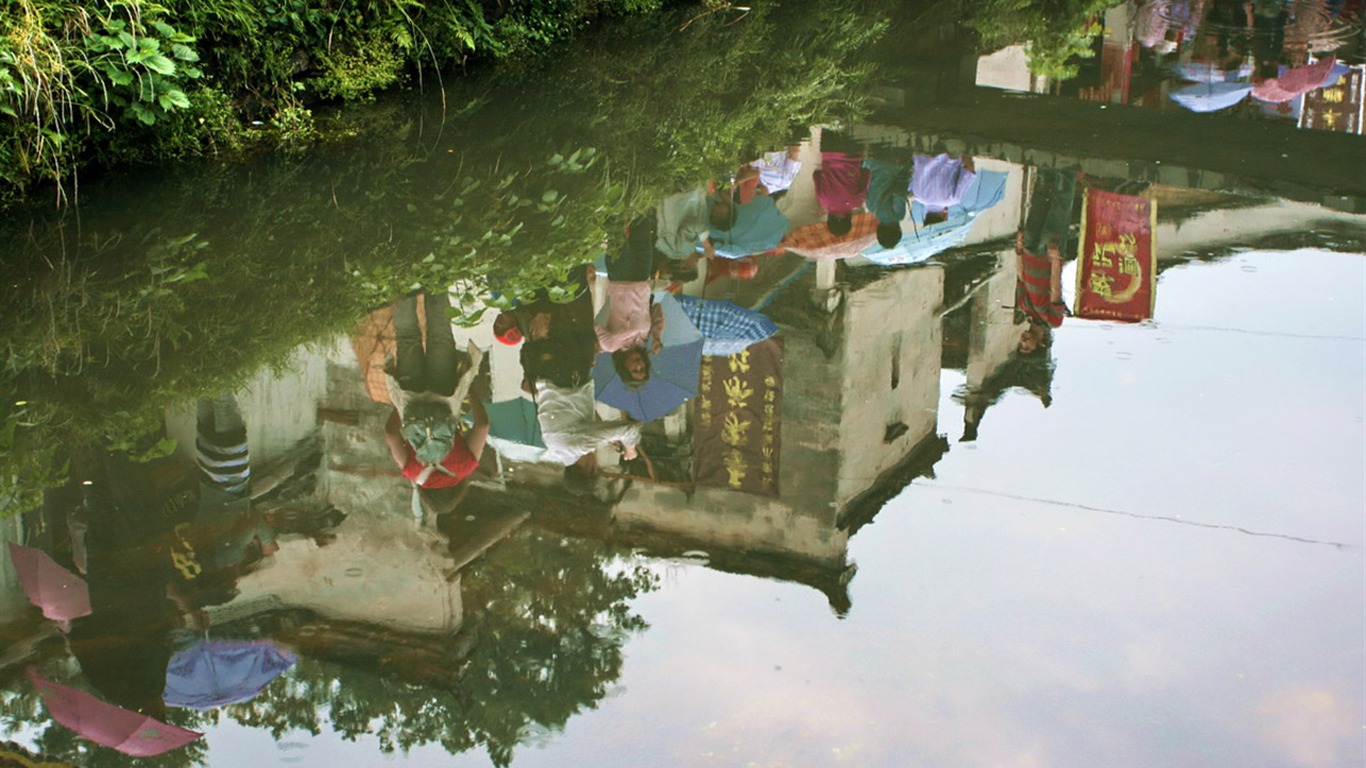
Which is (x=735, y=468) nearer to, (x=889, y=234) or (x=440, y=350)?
(x=440, y=350)

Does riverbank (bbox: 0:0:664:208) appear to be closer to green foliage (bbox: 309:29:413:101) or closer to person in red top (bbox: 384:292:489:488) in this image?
green foliage (bbox: 309:29:413:101)

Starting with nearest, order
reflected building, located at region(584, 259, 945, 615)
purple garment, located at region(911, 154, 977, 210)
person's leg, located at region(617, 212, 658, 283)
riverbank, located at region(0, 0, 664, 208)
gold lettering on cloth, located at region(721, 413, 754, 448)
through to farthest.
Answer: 1. reflected building, located at region(584, 259, 945, 615)
2. gold lettering on cloth, located at region(721, 413, 754, 448)
3. person's leg, located at region(617, 212, 658, 283)
4. riverbank, located at region(0, 0, 664, 208)
5. purple garment, located at region(911, 154, 977, 210)

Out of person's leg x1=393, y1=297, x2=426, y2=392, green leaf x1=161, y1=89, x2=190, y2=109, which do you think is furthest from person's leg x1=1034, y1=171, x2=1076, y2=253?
green leaf x1=161, y1=89, x2=190, y2=109

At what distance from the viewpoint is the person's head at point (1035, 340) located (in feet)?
21.1

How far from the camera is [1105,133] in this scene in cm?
1019

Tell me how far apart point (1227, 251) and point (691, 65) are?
5195 mm

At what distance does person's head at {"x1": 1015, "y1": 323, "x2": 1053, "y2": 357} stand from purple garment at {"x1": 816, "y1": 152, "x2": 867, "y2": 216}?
5.38ft

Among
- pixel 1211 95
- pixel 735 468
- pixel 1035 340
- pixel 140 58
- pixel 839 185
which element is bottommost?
pixel 735 468

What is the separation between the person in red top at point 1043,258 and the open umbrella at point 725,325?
1199 mm

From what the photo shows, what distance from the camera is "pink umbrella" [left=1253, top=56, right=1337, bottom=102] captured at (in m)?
11.7

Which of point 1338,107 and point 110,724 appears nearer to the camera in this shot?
point 110,724

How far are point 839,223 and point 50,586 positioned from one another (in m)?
4.71

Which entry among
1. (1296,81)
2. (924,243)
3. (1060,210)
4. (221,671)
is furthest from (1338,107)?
(221,671)

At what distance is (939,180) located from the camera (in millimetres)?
8812
